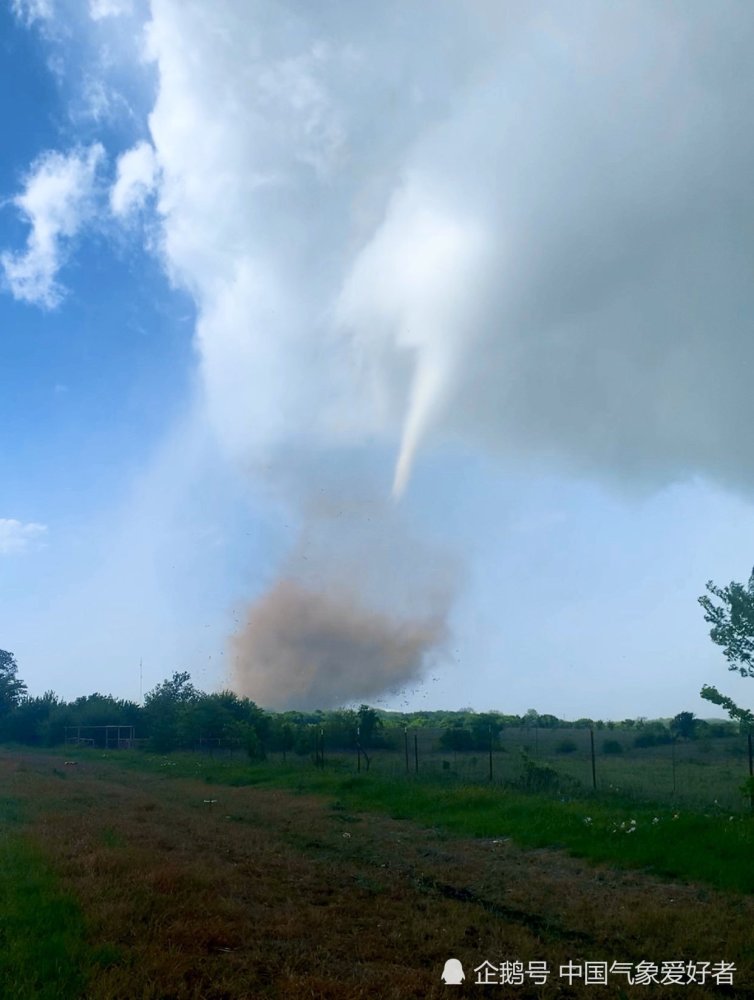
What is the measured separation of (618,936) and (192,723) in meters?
46.7

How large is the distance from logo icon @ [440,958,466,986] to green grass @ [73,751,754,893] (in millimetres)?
5525

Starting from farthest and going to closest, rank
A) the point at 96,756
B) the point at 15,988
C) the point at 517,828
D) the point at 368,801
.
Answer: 1. the point at 96,756
2. the point at 368,801
3. the point at 517,828
4. the point at 15,988

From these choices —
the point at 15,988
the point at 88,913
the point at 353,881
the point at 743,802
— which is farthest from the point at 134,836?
the point at 743,802

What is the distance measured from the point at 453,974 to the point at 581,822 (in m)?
9.37

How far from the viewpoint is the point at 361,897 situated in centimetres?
1088

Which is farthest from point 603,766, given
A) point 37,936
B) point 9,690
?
point 9,690

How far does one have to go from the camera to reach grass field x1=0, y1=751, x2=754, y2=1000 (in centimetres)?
732

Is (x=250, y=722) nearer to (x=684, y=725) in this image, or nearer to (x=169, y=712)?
(x=169, y=712)

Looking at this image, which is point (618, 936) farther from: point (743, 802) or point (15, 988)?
point (743, 802)

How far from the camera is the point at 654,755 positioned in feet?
130

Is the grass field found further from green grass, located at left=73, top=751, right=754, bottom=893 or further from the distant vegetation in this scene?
the distant vegetation

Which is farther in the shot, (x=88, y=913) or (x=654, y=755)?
(x=654, y=755)

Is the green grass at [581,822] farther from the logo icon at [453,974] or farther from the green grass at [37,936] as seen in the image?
the green grass at [37,936]

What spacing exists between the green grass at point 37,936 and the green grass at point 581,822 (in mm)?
8495
